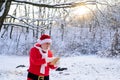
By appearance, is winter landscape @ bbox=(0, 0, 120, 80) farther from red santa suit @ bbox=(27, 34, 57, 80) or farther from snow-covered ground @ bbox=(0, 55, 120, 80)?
red santa suit @ bbox=(27, 34, 57, 80)

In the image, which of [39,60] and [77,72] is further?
[77,72]

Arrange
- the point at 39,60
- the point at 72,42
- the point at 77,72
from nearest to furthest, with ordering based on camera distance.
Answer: the point at 39,60 → the point at 77,72 → the point at 72,42

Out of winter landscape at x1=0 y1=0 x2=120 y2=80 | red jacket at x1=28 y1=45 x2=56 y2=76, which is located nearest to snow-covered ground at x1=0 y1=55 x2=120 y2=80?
winter landscape at x1=0 y1=0 x2=120 y2=80

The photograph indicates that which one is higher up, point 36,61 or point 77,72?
point 36,61

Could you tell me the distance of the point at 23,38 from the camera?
4206cm


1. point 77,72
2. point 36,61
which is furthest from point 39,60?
point 77,72

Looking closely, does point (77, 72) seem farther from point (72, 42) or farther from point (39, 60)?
point (72, 42)

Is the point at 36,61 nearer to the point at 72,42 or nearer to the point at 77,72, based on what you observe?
the point at 77,72

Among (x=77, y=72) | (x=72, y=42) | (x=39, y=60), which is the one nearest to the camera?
(x=39, y=60)

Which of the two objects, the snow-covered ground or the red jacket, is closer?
the red jacket

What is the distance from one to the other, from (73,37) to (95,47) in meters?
5.00

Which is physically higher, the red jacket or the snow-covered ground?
the red jacket

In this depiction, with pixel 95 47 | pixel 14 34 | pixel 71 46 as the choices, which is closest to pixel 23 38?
pixel 14 34

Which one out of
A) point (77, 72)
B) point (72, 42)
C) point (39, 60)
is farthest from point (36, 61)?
point (72, 42)
